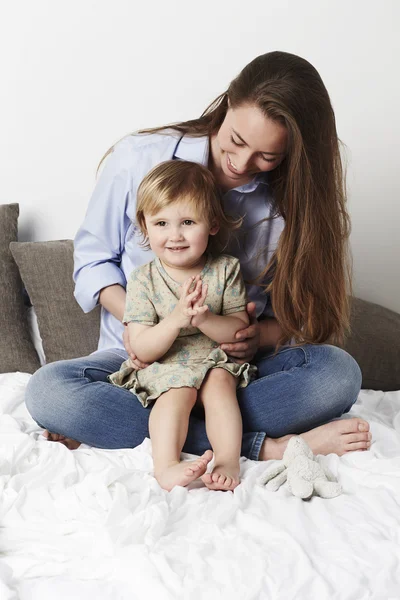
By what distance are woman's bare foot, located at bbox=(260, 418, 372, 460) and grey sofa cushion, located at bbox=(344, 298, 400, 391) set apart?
78 centimetres

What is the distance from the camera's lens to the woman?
160 centimetres

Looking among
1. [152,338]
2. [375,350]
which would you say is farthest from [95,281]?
[375,350]

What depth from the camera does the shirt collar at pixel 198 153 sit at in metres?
1.80

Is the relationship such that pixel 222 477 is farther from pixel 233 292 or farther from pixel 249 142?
pixel 249 142

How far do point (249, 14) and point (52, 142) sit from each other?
0.76 m

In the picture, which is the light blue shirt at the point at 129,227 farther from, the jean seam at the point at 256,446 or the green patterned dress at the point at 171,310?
the jean seam at the point at 256,446

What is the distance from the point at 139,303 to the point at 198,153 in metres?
0.40

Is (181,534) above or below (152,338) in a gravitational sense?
below

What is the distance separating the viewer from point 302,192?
5.61 ft

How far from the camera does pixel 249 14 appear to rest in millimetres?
2428

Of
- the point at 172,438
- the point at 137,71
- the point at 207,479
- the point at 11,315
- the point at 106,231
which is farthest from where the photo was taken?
the point at 137,71

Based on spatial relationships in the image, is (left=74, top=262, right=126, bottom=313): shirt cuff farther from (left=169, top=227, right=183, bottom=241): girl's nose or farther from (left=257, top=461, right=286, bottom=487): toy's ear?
(left=257, top=461, right=286, bottom=487): toy's ear

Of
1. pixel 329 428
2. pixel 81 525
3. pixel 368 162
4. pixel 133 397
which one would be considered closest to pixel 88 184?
pixel 368 162

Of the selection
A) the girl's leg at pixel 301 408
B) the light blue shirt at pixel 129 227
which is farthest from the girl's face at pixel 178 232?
the girl's leg at pixel 301 408
